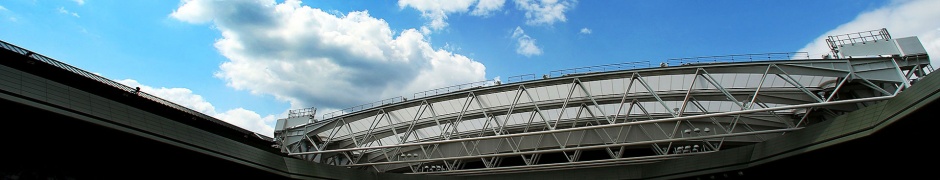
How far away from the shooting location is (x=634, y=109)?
1572 inches

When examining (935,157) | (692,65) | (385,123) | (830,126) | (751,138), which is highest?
(385,123)

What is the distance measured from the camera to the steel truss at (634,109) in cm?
2920

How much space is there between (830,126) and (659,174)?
42.9ft

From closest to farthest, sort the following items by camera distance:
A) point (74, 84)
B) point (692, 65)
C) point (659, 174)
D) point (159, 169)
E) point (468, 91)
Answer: point (74, 84) → point (159, 169) → point (692, 65) → point (659, 174) → point (468, 91)

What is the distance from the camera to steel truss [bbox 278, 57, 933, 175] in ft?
95.8

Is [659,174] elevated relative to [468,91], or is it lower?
lower

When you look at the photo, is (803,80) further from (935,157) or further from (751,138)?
(935,157)

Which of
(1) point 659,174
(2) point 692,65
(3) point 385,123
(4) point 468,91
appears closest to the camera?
(2) point 692,65

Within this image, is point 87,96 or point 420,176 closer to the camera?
point 87,96

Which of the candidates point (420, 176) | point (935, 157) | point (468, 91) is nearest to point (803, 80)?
point (935, 157)

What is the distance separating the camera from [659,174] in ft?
114

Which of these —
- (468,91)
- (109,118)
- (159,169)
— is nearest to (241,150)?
(159,169)

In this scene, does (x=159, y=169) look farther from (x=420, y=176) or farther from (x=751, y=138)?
(x=751, y=138)

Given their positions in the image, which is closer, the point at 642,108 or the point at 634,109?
the point at 642,108
